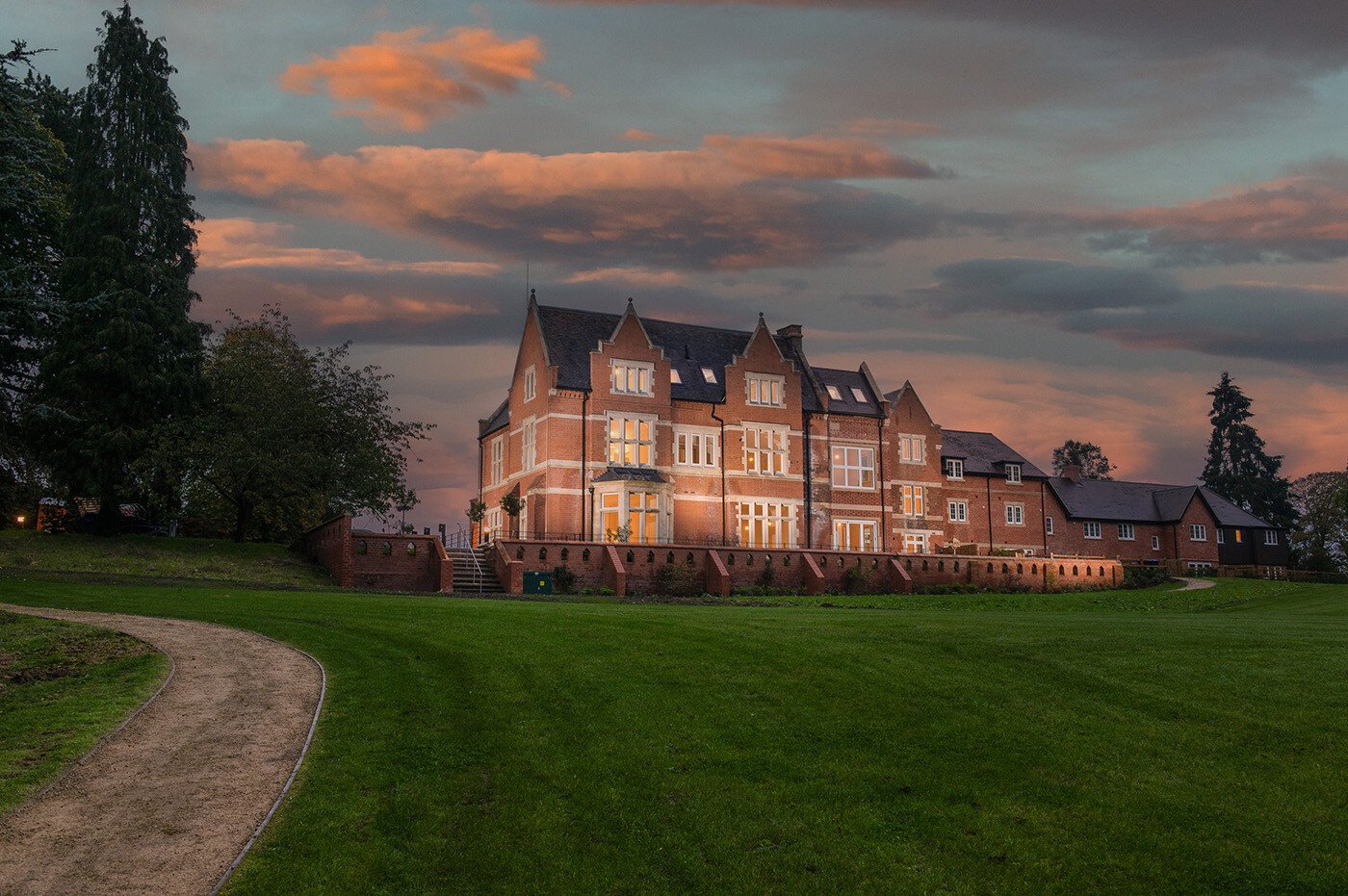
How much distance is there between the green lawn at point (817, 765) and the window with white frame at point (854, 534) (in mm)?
36327

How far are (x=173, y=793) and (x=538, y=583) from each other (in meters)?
30.7

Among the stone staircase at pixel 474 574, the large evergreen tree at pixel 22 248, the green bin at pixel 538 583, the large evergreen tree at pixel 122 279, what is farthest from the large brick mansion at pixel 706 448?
the large evergreen tree at pixel 22 248

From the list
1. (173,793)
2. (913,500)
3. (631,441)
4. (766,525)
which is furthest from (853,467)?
(173,793)

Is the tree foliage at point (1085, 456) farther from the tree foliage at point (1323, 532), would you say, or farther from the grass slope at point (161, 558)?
the grass slope at point (161, 558)

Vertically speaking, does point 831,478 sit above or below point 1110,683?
above

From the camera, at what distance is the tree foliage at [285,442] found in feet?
150

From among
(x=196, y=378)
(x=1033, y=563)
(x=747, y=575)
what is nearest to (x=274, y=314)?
(x=196, y=378)

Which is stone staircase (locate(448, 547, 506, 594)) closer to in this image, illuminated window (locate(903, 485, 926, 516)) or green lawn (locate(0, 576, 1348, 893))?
green lawn (locate(0, 576, 1348, 893))

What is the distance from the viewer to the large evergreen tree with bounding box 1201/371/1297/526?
104938 millimetres

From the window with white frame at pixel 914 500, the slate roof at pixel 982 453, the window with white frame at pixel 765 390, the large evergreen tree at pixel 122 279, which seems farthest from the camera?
the slate roof at pixel 982 453

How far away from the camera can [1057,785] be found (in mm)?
12547

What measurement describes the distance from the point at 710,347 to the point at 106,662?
42714 mm

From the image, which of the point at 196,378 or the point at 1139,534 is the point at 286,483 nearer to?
the point at 196,378

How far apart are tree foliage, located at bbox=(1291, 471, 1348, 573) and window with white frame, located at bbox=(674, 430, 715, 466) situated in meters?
57.1
